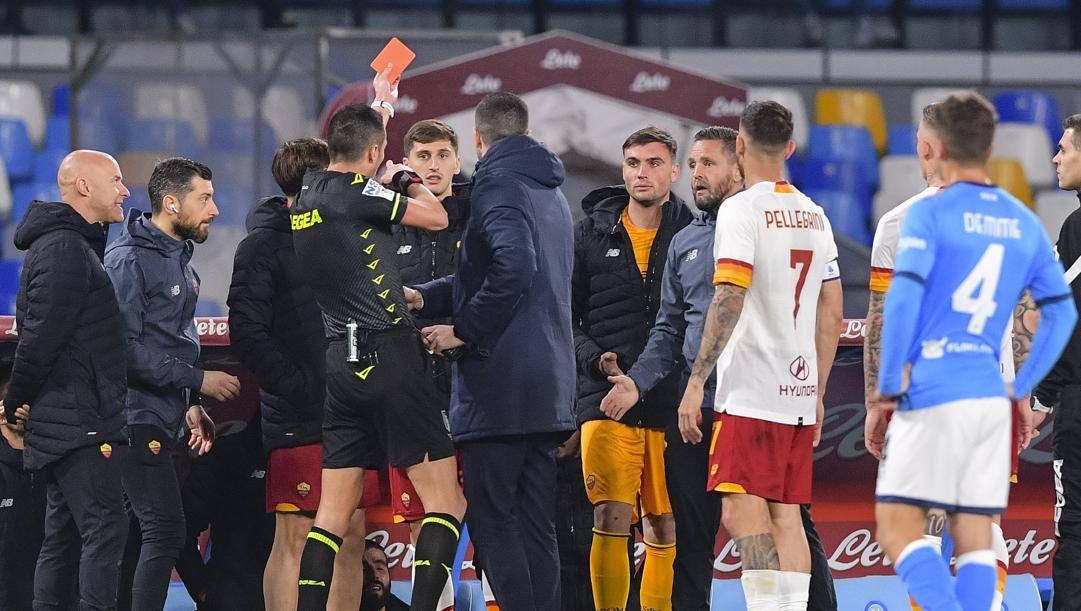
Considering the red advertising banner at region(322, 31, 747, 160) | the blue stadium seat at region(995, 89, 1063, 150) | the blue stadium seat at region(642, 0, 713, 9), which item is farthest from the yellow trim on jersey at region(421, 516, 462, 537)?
the blue stadium seat at region(995, 89, 1063, 150)

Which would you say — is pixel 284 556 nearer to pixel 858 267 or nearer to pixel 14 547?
pixel 14 547

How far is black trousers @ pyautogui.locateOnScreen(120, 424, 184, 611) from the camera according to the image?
211 inches

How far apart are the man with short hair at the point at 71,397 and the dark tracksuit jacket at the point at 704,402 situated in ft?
7.01

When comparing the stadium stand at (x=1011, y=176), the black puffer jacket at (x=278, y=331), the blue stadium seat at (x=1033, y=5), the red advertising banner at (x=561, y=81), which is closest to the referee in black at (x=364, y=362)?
the black puffer jacket at (x=278, y=331)

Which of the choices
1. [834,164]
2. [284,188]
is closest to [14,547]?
[284,188]

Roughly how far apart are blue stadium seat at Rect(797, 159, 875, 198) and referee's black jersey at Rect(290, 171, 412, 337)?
9.41 m

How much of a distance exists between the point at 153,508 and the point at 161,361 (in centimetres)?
60

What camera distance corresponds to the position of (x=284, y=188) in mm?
5805

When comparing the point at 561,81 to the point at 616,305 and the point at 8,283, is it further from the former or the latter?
the point at 8,283

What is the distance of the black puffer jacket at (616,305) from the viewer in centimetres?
583

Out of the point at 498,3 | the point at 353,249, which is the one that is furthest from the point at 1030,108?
the point at 353,249

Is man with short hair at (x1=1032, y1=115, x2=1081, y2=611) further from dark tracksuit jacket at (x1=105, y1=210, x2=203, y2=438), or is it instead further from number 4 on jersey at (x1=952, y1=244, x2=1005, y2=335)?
dark tracksuit jacket at (x1=105, y1=210, x2=203, y2=438)

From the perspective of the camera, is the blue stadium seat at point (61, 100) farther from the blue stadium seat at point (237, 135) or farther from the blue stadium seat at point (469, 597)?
the blue stadium seat at point (469, 597)

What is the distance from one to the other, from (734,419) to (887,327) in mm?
963
